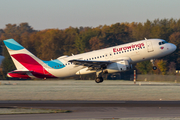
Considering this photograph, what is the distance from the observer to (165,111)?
1994 centimetres

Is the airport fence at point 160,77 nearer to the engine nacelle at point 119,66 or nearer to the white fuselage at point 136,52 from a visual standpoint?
the white fuselage at point 136,52

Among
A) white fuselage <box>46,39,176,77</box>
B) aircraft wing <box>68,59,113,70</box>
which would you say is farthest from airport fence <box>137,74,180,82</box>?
aircraft wing <box>68,59,113,70</box>

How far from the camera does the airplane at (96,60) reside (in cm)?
4069

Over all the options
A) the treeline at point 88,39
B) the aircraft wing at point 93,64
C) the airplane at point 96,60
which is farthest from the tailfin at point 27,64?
the treeline at point 88,39

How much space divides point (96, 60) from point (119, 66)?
3705mm

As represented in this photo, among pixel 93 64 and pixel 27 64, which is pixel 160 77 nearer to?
pixel 93 64

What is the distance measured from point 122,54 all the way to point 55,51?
57871 mm

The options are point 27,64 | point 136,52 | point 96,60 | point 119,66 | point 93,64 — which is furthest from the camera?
point 27,64

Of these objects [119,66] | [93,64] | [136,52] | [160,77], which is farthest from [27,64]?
[160,77]

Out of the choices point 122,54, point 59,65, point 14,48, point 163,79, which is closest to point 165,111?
point 122,54

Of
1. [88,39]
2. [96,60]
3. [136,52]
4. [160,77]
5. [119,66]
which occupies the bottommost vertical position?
[160,77]

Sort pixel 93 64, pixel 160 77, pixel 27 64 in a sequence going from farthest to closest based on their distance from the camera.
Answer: pixel 160 77, pixel 27 64, pixel 93 64

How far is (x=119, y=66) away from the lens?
1618 inches

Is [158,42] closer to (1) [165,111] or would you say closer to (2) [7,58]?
(1) [165,111]
